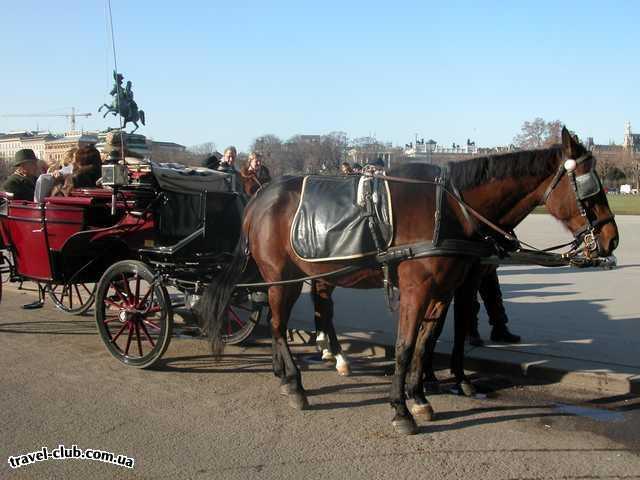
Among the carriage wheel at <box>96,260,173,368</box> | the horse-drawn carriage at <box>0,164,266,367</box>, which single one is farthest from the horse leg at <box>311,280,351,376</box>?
the carriage wheel at <box>96,260,173,368</box>

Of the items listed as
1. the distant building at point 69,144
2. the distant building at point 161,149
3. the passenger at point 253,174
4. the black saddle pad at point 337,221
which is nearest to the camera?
the black saddle pad at point 337,221

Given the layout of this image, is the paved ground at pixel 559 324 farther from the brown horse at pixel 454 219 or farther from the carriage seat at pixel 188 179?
the carriage seat at pixel 188 179

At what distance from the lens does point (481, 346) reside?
6.28 meters

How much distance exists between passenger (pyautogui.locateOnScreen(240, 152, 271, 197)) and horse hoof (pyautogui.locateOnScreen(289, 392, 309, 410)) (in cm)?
282

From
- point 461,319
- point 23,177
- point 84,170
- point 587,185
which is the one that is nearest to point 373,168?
point 461,319

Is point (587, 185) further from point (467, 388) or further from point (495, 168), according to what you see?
point (467, 388)

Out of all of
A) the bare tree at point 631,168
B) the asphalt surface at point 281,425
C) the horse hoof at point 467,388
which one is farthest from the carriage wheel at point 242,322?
the bare tree at point 631,168

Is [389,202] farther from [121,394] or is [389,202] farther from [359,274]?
[121,394]

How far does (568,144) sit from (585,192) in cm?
34

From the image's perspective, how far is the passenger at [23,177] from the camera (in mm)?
7703

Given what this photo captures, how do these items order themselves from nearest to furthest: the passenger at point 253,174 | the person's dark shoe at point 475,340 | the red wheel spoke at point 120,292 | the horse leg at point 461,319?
the horse leg at point 461,319, the red wheel spoke at point 120,292, the person's dark shoe at point 475,340, the passenger at point 253,174

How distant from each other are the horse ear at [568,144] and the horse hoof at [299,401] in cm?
248

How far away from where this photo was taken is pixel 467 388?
5148 mm

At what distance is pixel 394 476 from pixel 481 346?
9.45 ft
